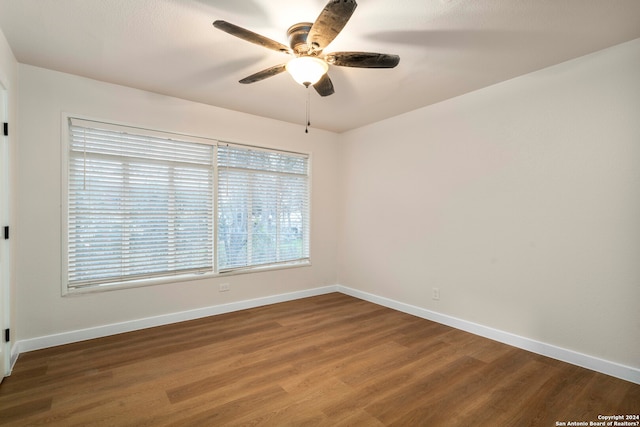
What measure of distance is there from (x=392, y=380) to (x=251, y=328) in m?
1.71

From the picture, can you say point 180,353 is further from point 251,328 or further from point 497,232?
point 497,232

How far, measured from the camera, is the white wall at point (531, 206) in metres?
2.45

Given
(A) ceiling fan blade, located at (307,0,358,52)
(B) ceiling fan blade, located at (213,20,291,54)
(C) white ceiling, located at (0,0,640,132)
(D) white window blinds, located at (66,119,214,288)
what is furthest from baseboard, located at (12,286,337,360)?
(A) ceiling fan blade, located at (307,0,358,52)

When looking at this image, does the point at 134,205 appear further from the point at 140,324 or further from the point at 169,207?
the point at 140,324

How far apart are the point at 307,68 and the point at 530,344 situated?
319 cm

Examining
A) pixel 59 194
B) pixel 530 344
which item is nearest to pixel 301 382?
pixel 530 344

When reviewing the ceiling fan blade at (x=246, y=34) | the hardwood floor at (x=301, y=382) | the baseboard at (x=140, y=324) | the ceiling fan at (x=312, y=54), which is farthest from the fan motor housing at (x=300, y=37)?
the baseboard at (x=140, y=324)

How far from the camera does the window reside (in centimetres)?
309

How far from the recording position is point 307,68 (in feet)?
7.11

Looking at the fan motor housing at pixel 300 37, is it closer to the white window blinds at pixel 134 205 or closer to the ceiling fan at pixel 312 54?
the ceiling fan at pixel 312 54

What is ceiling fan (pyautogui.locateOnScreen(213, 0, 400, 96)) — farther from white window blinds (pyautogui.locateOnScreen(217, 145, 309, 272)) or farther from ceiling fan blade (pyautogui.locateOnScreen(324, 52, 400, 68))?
white window blinds (pyautogui.locateOnScreen(217, 145, 309, 272))

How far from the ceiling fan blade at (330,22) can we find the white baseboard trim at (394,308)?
3185 mm

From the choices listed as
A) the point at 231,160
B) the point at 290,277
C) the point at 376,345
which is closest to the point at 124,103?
the point at 231,160

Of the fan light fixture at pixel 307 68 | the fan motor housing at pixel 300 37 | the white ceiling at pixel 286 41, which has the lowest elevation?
the fan light fixture at pixel 307 68
